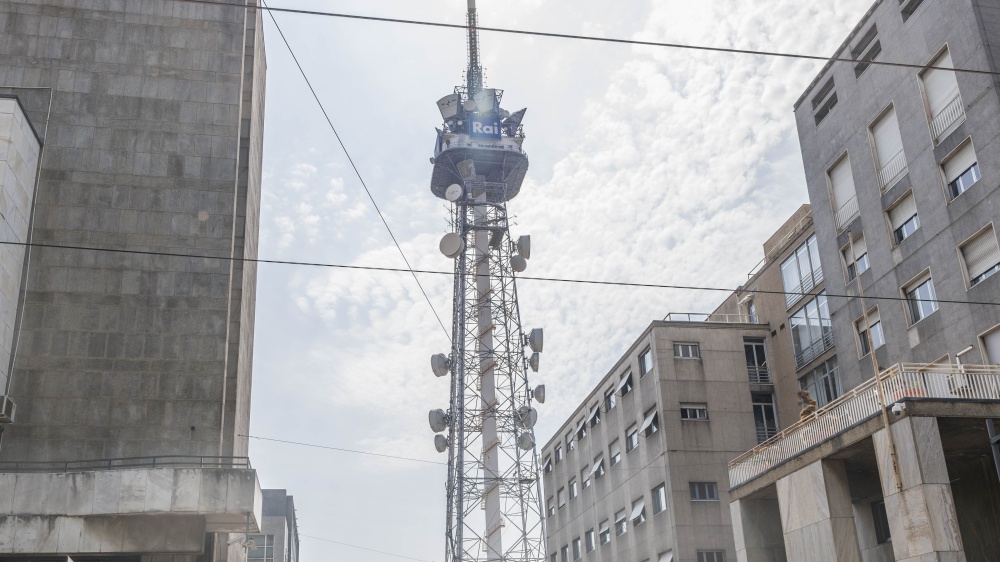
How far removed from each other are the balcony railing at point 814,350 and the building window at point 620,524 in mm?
12484

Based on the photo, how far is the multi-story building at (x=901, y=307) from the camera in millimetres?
23000

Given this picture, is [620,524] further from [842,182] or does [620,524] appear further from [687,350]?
[842,182]

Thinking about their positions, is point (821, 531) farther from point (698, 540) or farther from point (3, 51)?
point (3, 51)

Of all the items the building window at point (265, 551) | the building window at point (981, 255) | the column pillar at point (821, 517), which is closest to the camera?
the column pillar at point (821, 517)

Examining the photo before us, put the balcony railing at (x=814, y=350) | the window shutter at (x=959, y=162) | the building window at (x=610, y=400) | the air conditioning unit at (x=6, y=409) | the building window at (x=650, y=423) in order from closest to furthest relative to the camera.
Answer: the air conditioning unit at (x=6, y=409), the window shutter at (x=959, y=162), the balcony railing at (x=814, y=350), the building window at (x=650, y=423), the building window at (x=610, y=400)

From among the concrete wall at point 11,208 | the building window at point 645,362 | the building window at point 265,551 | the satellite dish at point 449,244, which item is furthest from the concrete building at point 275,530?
the concrete wall at point 11,208

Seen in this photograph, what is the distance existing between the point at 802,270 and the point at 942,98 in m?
15.9

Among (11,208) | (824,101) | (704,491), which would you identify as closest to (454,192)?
(704,491)

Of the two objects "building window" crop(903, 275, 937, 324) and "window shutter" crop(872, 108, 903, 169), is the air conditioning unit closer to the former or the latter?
"building window" crop(903, 275, 937, 324)

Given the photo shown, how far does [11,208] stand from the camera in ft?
98.9

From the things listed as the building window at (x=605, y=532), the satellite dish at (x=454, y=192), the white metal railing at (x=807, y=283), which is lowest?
the building window at (x=605, y=532)

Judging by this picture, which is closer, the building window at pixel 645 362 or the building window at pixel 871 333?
the building window at pixel 871 333

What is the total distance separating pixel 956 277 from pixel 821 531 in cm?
999

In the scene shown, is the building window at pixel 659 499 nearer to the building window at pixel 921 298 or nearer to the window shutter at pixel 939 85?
the building window at pixel 921 298
